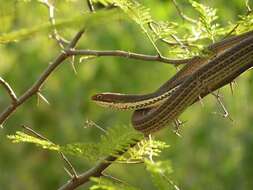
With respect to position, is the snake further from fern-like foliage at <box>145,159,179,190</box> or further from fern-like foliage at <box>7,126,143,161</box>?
fern-like foliage at <box>145,159,179,190</box>

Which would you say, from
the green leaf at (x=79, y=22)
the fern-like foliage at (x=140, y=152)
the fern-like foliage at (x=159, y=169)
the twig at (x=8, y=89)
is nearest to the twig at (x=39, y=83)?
the twig at (x=8, y=89)

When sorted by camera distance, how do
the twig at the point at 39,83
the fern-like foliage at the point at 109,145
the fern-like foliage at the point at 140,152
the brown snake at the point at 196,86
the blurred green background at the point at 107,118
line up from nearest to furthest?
the fern-like foliage at the point at 109,145
the fern-like foliage at the point at 140,152
the brown snake at the point at 196,86
the twig at the point at 39,83
the blurred green background at the point at 107,118

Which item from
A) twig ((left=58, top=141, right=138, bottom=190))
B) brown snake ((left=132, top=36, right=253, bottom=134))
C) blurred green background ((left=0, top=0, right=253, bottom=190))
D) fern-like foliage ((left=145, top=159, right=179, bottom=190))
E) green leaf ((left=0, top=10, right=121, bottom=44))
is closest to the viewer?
green leaf ((left=0, top=10, right=121, bottom=44))

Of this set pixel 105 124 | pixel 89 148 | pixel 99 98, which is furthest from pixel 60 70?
pixel 89 148

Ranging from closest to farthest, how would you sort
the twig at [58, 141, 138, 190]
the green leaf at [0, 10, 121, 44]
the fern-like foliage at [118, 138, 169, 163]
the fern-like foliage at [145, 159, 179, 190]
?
the green leaf at [0, 10, 121, 44] → the fern-like foliage at [145, 159, 179, 190] → the fern-like foliage at [118, 138, 169, 163] → the twig at [58, 141, 138, 190]

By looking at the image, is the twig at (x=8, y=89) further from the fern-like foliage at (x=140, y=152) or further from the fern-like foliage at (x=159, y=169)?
the fern-like foliage at (x=159, y=169)

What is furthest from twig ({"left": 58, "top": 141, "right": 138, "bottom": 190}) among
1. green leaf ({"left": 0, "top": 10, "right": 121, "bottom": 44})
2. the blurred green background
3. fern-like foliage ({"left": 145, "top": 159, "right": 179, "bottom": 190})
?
the blurred green background

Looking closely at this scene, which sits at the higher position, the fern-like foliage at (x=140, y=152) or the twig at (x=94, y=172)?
the fern-like foliage at (x=140, y=152)

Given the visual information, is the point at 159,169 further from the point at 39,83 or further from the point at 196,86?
the point at 39,83

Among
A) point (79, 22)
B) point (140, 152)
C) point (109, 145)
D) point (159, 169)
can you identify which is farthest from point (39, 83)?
point (79, 22)

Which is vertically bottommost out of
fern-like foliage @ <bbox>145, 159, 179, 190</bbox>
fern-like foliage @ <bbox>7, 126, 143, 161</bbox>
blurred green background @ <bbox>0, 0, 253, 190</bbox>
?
blurred green background @ <bbox>0, 0, 253, 190</bbox>
